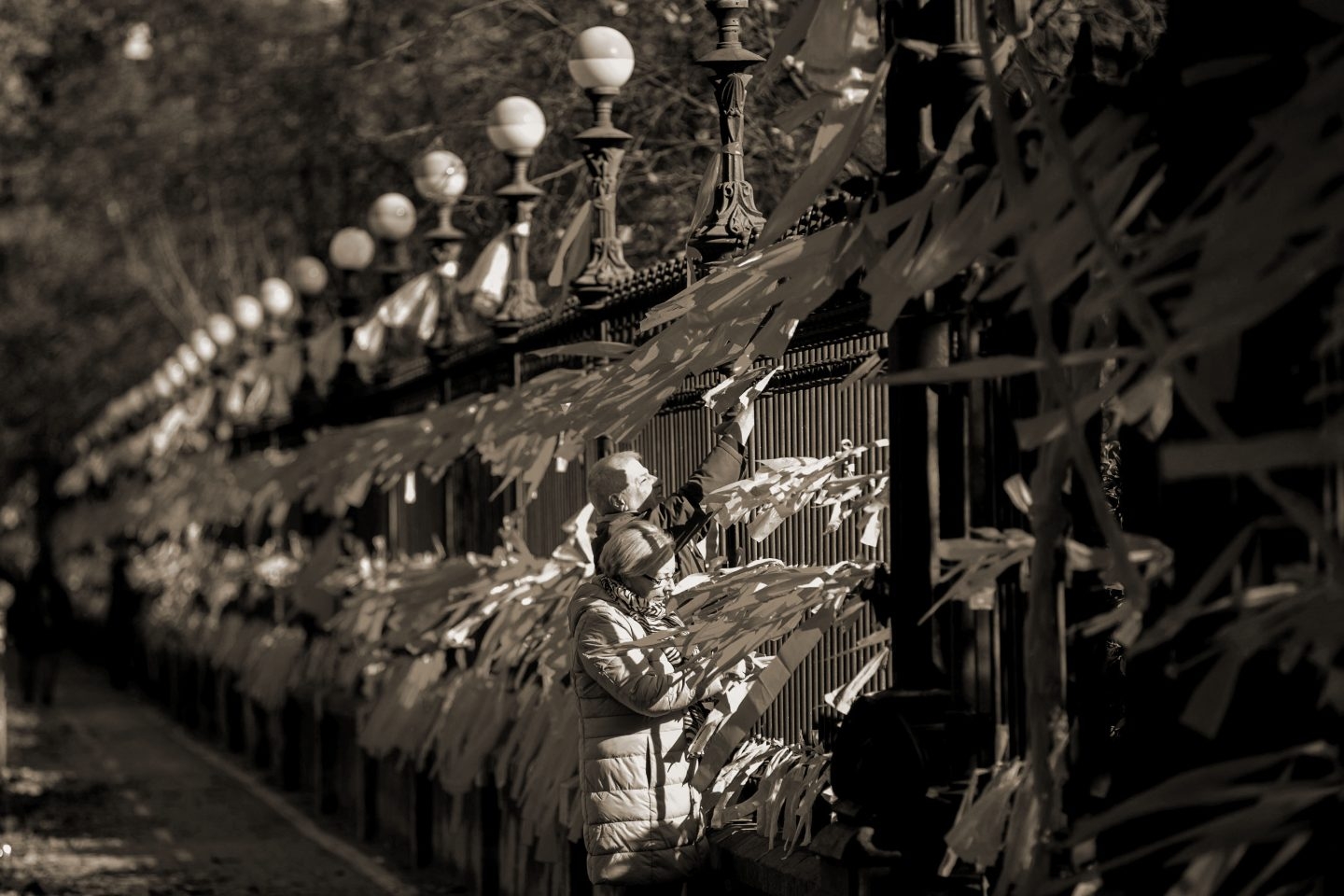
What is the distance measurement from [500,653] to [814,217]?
3297 mm

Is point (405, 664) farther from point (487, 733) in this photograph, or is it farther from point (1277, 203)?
point (1277, 203)

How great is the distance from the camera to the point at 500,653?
29.3 feet

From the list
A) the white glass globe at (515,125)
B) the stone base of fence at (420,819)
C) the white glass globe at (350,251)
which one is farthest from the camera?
the white glass globe at (350,251)

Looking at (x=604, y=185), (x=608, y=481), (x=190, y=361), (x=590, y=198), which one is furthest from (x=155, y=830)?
(x=190, y=361)

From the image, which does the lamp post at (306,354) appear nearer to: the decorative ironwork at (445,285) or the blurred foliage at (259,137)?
the blurred foliage at (259,137)

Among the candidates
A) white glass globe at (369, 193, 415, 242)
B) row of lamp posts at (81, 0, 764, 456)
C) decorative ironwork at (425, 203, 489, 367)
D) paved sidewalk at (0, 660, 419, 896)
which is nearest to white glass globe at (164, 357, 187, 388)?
paved sidewalk at (0, 660, 419, 896)

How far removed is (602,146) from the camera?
9.32m

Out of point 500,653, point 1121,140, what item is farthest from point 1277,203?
point 500,653

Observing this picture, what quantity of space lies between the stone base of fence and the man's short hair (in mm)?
1127

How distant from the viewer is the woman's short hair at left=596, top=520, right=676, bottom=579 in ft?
21.0

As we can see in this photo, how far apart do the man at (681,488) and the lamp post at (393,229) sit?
23.3 ft

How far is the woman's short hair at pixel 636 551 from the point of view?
6398 millimetres

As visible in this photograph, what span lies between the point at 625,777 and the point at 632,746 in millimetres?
98

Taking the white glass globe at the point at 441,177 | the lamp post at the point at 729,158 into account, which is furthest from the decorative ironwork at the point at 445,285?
the lamp post at the point at 729,158
